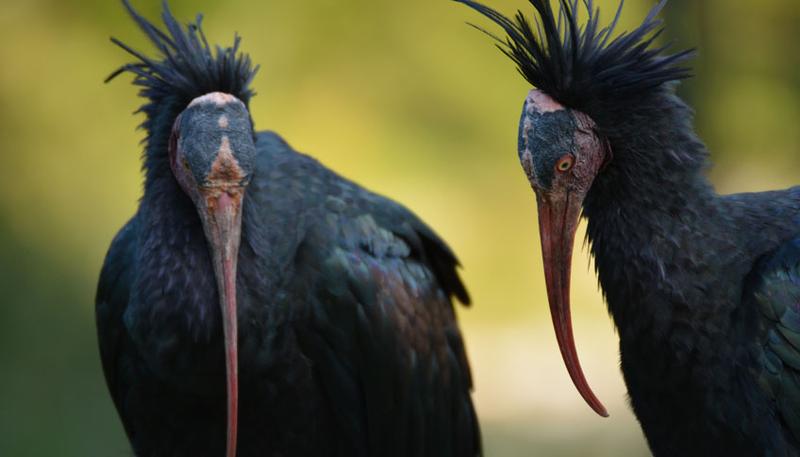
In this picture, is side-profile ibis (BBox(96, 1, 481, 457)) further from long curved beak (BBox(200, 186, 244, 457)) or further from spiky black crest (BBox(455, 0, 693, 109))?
spiky black crest (BBox(455, 0, 693, 109))

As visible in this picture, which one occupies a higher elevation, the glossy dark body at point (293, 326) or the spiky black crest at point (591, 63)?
the spiky black crest at point (591, 63)

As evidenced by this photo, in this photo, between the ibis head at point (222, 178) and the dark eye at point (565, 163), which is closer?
the dark eye at point (565, 163)

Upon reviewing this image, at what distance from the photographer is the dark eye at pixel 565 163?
14.3ft

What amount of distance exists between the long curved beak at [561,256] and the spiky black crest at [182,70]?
1.28m

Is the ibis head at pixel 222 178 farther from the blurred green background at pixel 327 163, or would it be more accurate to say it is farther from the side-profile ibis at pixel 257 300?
the blurred green background at pixel 327 163

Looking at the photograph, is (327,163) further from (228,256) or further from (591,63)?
(591,63)

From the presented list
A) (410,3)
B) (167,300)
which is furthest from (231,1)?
(167,300)

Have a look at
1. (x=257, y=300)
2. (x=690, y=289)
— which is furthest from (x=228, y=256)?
(x=690, y=289)

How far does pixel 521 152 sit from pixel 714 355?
3.01 ft

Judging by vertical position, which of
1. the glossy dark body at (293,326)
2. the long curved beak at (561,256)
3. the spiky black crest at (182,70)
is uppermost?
the spiky black crest at (182,70)

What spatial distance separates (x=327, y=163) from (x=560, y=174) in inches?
218

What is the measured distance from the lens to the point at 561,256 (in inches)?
177

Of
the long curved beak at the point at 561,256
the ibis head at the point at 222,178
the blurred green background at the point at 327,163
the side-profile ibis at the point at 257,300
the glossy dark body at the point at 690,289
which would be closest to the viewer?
the glossy dark body at the point at 690,289

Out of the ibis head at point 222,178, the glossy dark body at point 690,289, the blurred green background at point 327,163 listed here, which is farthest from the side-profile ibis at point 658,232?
the blurred green background at point 327,163
